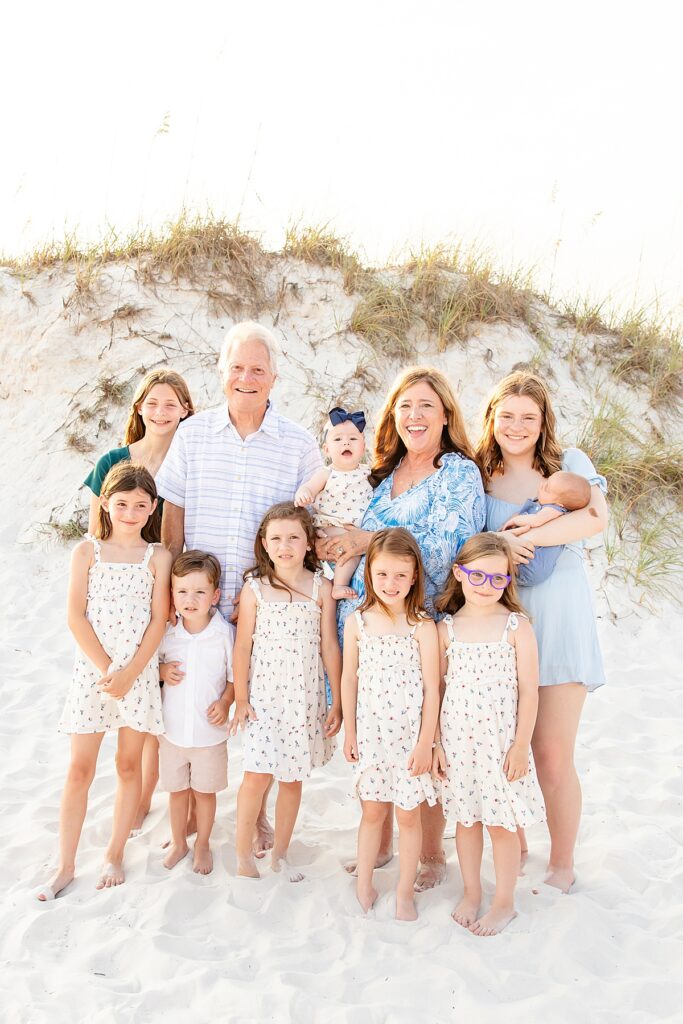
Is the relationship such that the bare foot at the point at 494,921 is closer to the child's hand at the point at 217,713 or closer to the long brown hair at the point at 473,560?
the long brown hair at the point at 473,560

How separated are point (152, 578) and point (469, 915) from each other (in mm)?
1849

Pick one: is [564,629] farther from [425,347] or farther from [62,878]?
[425,347]

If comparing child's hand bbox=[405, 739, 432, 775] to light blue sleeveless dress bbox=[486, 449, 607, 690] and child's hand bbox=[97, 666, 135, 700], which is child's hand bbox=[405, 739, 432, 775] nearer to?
light blue sleeveless dress bbox=[486, 449, 607, 690]

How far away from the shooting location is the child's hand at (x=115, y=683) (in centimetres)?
323

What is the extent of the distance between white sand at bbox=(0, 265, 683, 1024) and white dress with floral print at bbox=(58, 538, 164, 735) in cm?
68

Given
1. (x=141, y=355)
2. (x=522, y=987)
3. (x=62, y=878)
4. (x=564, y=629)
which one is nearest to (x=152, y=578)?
(x=62, y=878)

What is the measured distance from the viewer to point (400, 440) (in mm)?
3518

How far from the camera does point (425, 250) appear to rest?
8883 millimetres

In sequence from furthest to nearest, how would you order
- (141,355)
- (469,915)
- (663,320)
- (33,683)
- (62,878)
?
(663,320)
(141,355)
(33,683)
(62,878)
(469,915)

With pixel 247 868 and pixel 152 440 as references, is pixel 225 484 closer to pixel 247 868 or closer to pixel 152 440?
pixel 152 440

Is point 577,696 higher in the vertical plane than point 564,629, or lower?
lower

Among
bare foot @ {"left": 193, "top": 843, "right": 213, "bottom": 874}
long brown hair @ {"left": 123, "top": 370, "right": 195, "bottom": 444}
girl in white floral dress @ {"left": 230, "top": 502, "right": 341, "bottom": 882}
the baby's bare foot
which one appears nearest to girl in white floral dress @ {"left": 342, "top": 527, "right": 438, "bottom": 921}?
girl in white floral dress @ {"left": 230, "top": 502, "right": 341, "bottom": 882}

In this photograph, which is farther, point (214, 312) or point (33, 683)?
point (214, 312)

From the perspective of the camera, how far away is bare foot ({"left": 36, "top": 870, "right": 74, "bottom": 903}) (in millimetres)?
3203
